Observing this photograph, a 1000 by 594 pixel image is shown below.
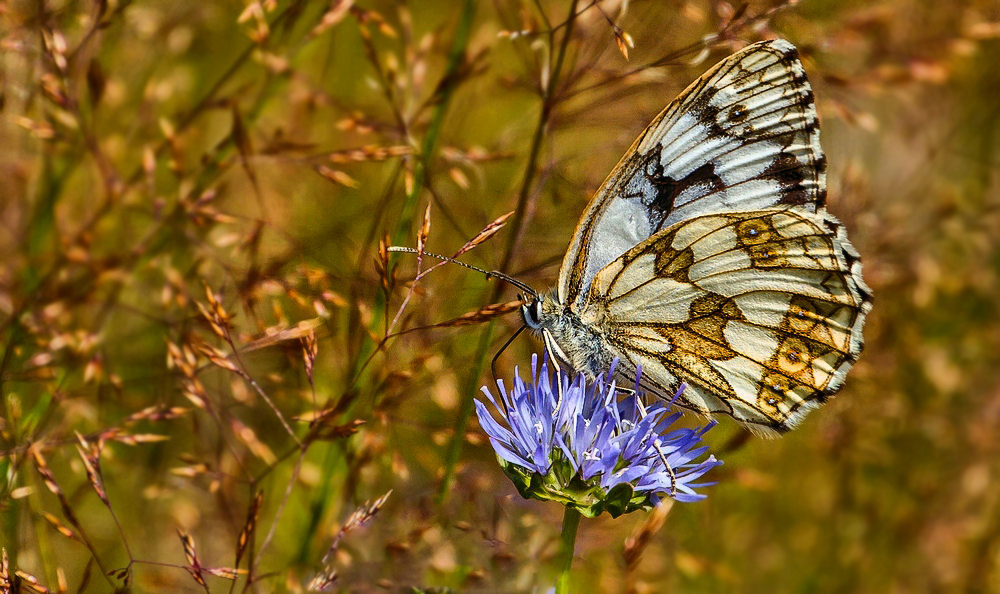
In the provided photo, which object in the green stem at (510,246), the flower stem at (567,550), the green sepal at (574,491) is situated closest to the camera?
the flower stem at (567,550)

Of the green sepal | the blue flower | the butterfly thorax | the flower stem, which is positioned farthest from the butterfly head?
the flower stem

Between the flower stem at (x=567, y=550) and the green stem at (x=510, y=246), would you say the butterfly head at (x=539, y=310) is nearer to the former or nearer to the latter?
the green stem at (x=510, y=246)

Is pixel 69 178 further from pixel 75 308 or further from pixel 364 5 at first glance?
pixel 364 5

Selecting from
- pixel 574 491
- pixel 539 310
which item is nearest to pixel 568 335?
pixel 539 310

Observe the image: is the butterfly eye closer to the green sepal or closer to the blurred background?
the blurred background

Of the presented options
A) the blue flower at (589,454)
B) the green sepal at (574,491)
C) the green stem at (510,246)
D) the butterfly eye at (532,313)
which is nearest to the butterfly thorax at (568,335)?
the butterfly eye at (532,313)

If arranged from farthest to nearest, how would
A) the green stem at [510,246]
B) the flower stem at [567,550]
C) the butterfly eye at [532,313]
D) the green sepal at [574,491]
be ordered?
the butterfly eye at [532,313]
the green stem at [510,246]
the green sepal at [574,491]
the flower stem at [567,550]

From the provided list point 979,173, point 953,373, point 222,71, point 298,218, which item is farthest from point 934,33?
point 222,71
